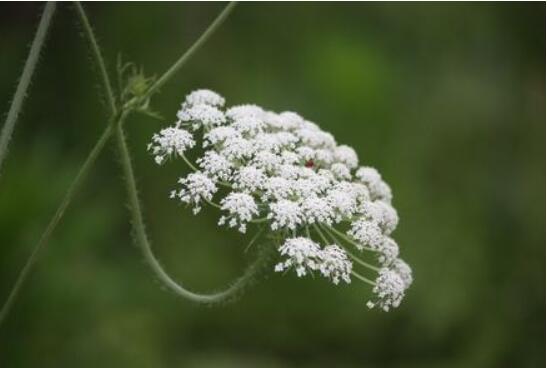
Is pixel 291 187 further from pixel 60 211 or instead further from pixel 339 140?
pixel 339 140

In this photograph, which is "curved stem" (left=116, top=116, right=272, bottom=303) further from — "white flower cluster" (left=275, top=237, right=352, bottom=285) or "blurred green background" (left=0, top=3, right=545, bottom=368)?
"blurred green background" (left=0, top=3, right=545, bottom=368)

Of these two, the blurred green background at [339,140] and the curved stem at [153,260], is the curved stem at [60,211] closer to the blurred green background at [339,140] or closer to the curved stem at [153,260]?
the curved stem at [153,260]

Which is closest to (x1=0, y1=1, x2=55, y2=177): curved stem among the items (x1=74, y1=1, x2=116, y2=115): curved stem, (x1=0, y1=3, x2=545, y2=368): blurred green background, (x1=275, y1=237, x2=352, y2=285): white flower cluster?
(x1=74, y1=1, x2=116, y2=115): curved stem

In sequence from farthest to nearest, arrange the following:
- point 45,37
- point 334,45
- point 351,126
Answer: point 334,45
point 351,126
point 45,37

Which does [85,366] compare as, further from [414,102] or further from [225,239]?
[414,102]

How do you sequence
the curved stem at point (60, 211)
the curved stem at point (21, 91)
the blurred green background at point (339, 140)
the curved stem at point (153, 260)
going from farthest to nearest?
the blurred green background at point (339, 140)
the curved stem at point (153, 260)
the curved stem at point (60, 211)
the curved stem at point (21, 91)

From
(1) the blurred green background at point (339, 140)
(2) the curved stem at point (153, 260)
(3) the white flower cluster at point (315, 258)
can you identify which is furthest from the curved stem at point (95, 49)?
(1) the blurred green background at point (339, 140)

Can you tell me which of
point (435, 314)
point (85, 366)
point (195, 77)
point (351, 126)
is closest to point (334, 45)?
point (351, 126)
